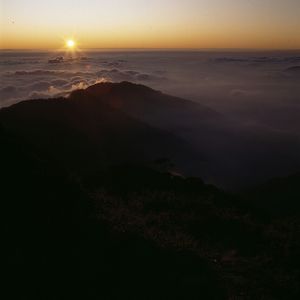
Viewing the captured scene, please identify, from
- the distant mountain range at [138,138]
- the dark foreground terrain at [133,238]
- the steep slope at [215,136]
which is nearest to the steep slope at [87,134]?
the distant mountain range at [138,138]

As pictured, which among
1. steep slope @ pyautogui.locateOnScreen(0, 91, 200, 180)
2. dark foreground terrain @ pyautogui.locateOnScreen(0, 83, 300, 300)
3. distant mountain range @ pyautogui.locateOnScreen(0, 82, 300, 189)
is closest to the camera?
dark foreground terrain @ pyautogui.locateOnScreen(0, 83, 300, 300)

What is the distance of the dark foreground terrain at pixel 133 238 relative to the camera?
20.5 m

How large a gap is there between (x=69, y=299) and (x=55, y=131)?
60701 millimetres

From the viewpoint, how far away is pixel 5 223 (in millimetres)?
22062

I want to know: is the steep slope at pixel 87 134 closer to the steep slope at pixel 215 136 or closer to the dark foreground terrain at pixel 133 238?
the steep slope at pixel 215 136

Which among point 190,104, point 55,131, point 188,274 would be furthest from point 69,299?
point 190,104

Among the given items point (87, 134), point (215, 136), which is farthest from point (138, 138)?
point (215, 136)

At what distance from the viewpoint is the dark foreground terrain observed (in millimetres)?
20453

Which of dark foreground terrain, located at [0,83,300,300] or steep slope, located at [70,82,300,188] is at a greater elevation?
dark foreground terrain, located at [0,83,300,300]

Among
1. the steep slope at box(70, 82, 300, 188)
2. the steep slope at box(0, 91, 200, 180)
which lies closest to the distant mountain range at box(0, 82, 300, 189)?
the steep slope at box(0, 91, 200, 180)

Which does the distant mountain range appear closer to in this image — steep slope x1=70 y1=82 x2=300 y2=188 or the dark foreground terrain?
steep slope x1=70 y1=82 x2=300 y2=188

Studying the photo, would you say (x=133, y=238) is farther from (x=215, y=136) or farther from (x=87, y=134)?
(x=215, y=136)

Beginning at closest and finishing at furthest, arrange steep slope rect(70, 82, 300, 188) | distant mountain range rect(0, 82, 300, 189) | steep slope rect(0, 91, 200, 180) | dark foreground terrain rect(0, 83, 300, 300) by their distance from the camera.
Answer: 1. dark foreground terrain rect(0, 83, 300, 300)
2. steep slope rect(0, 91, 200, 180)
3. distant mountain range rect(0, 82, 300, 189)
4. steep slope rect(70, 82, 300, 188)

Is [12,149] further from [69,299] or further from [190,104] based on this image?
[190,104]
